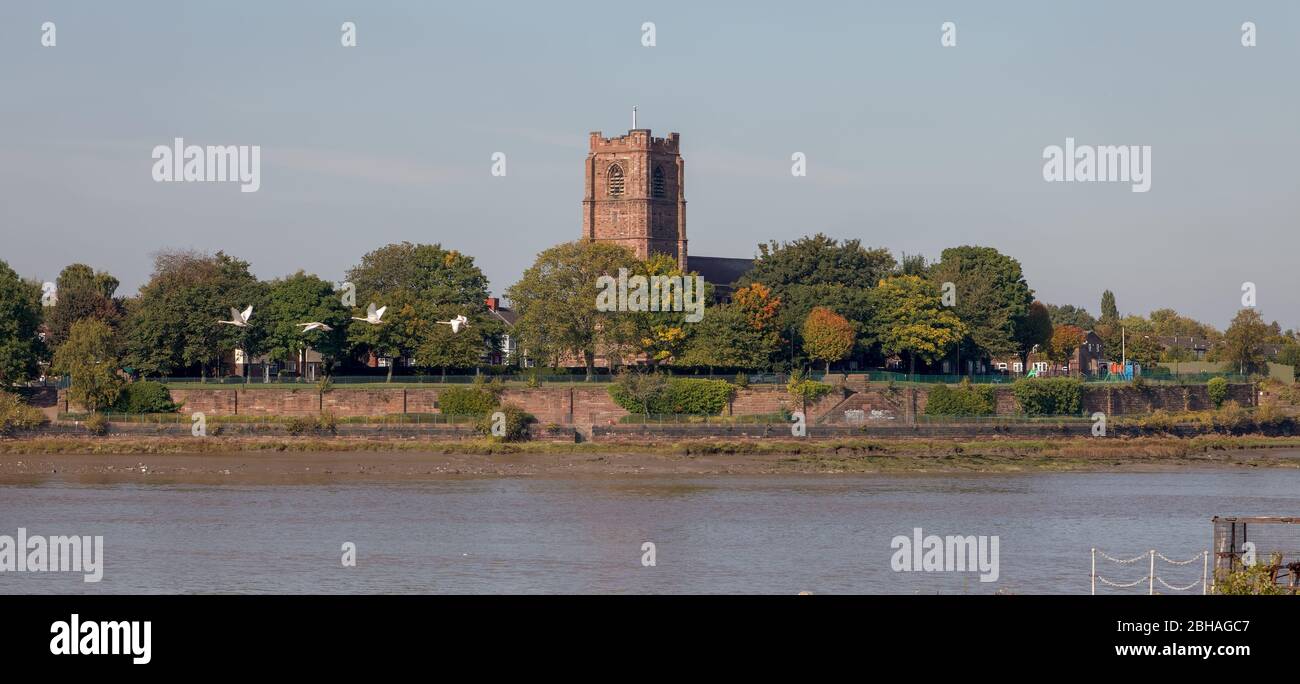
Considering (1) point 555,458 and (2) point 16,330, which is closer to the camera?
(1) point 555,458

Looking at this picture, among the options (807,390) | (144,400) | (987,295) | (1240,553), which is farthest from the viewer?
(987,295)

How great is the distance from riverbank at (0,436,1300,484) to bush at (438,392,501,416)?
6.48 m

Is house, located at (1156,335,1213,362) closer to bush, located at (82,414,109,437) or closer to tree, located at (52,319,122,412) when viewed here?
tree, located at (52,319,122,412)

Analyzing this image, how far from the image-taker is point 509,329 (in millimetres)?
92375

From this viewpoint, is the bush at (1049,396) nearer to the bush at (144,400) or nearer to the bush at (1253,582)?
the bush at (144,400)

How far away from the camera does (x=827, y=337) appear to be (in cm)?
9162

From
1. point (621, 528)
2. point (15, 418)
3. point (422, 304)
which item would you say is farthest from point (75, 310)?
point (621, 528)

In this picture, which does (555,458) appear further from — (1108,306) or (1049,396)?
(1108,306)

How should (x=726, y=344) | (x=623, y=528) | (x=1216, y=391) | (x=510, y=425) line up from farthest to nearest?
(x=1216, y=391), (x=726, y=344), (x=510, y=425), (x=623, y=528)

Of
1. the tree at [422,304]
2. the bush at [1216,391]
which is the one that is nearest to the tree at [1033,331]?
the bush at [1216,391]

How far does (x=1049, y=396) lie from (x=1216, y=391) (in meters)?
15.8
